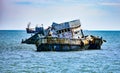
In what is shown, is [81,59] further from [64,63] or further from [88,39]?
[88,39]

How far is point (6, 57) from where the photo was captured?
1495 cm

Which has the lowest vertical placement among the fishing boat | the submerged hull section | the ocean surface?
the ocean surface

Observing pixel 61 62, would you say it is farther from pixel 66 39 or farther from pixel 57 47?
pixel 57 47

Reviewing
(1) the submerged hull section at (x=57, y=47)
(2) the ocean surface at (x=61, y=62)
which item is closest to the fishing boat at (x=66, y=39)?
(1) the submerged hull section at (x=57, y=47)

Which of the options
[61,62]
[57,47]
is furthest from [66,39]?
[61,62]

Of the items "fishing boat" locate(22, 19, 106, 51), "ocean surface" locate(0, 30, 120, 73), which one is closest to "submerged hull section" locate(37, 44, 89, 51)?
"fishing boat" locate(22, 19, 106, 51)

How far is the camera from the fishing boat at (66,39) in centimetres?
1551

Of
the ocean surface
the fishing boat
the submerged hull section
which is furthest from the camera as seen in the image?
the submerged hull section

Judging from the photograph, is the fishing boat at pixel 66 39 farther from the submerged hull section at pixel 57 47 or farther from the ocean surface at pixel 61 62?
the ocean surface at pixel 61 62

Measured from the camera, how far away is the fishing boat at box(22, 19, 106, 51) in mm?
15508

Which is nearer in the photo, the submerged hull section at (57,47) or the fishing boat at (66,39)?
the fishing boat at (66,39)

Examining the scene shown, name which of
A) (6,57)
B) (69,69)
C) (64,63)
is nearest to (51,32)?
(6,57)

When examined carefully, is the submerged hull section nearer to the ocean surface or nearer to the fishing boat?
the fishing boat

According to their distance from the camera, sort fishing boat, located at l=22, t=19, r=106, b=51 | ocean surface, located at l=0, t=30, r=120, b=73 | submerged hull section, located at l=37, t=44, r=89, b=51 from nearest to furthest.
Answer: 1. ocean surface, located at l=0, t=30, r=120, b=73
2. fishing boat, located at l=22, t=19, r=106, b=51
3. submerged hull section, located at l=37, t=44, r=89, b=51
